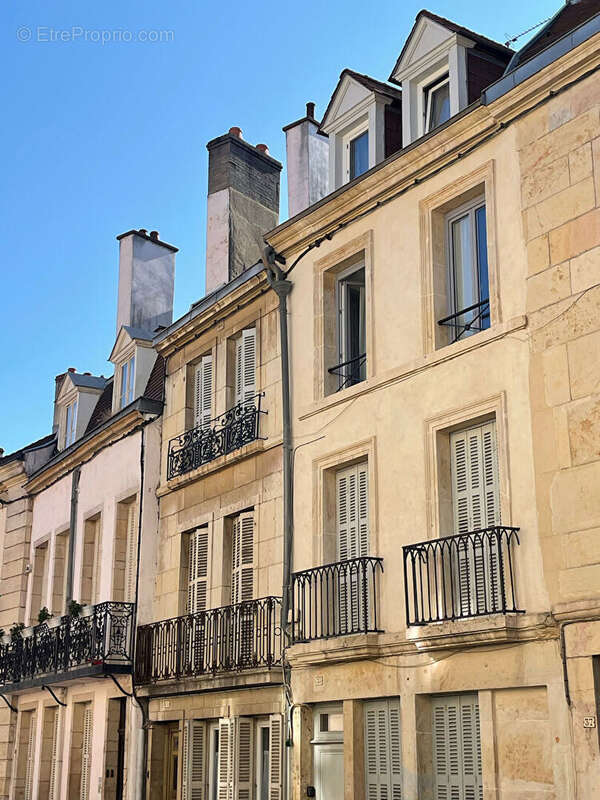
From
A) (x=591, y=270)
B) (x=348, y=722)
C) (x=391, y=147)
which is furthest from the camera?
(x=391, y=147)

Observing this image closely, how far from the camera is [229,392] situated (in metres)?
16.9

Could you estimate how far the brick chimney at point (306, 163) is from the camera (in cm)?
1717

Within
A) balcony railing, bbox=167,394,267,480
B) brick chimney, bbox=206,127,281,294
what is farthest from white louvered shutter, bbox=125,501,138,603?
brick chimney, bbox=206,127,281,294

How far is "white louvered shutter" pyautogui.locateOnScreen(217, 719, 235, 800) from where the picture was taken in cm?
1505

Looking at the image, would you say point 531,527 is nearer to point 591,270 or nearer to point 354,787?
point 591,270

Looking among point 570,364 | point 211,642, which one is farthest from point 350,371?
point 211,642

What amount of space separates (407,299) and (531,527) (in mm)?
3460

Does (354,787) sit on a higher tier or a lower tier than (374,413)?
lower

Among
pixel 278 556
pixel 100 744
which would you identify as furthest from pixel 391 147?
pixel 100 744

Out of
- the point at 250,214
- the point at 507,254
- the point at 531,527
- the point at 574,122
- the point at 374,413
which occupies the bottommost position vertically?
the point at 531,527

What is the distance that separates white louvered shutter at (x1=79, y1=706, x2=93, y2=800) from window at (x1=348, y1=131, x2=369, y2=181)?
10031 millimetres

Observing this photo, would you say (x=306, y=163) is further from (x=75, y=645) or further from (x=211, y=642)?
(x=75, y=645)

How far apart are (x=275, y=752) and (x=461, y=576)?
13.3 ft

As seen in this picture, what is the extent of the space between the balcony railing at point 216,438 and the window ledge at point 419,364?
126cm
